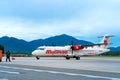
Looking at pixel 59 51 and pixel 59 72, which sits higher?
pixel 59 51

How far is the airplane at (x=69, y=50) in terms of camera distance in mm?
66188

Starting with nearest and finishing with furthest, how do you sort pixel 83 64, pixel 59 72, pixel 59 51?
pixel 59 72
pixel 83 64
pixel 59 51

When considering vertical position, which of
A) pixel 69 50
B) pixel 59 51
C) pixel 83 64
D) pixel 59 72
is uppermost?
pixel 69 50

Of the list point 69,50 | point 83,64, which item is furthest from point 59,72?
point 69,50

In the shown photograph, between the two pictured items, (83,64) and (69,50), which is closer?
(83,64)

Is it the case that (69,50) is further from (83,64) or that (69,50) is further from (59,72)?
(59,72)

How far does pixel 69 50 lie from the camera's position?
69.1m

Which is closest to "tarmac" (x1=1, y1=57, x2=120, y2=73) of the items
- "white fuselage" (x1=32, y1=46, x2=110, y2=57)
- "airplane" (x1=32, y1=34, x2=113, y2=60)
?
"white fuselage" (x1=32, y1=46, x2=110, y2=57)

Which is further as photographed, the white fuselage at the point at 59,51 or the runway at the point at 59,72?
the white fuselage at the point at 59,51

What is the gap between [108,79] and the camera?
16.1 m

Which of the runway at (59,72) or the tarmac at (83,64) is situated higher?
the tarmac at (83,64)

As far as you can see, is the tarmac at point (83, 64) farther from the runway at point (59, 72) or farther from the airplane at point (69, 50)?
the airplane at point (69, 50)

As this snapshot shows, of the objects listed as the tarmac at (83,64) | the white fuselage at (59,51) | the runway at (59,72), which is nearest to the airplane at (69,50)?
the white fuselage at (59,51)

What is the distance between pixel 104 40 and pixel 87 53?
916cm
